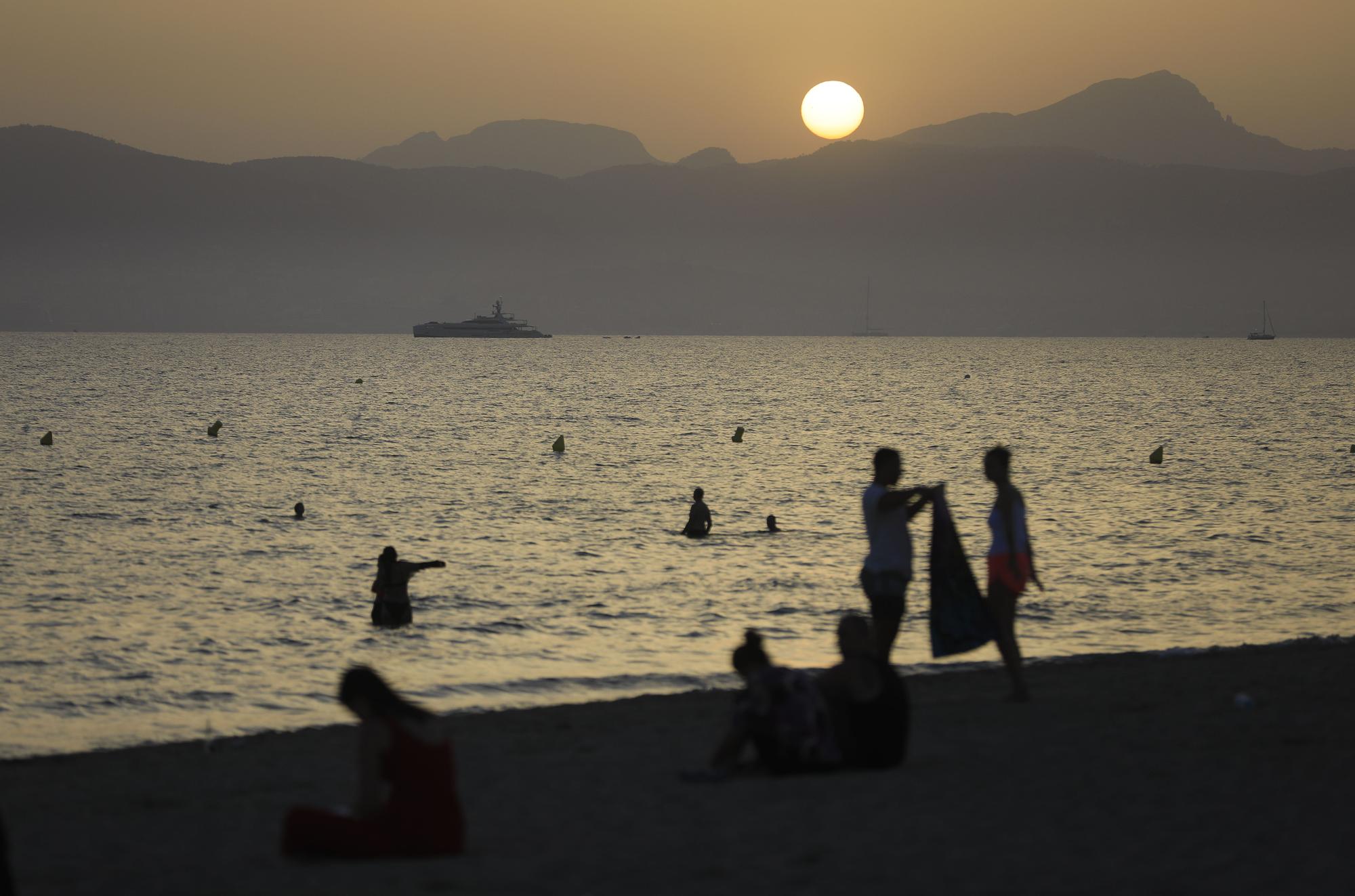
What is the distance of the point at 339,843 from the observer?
7363 mm

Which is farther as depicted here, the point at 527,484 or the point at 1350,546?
the point at 527,484

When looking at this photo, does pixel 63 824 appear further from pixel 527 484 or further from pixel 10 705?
pixel 527 484

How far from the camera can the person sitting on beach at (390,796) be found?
23.2 feet

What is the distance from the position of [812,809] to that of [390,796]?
254 cm

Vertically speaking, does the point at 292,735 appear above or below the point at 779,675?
below

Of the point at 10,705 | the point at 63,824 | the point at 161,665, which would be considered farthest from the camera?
the point at 161,665

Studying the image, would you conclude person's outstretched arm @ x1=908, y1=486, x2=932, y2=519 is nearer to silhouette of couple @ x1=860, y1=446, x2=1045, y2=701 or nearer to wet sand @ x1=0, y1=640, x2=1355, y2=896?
silhouette of couple @ x1=860, y1=446, x2=1045, y2=701

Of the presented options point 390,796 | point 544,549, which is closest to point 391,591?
point 544,549

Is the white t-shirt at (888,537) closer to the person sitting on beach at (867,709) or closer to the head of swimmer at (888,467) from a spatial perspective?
the head of swimmer at (888,467)

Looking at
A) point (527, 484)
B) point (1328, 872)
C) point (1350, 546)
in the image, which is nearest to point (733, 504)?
point (527, 484)

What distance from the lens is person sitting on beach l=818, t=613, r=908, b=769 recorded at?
8969mm

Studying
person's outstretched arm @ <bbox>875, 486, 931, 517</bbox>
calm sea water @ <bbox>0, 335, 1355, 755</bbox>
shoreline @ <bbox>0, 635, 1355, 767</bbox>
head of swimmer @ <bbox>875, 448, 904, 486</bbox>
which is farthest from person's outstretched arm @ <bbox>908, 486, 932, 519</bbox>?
Result: calm sea water @ <bbox>0, 335, 1355, 755</bbox>


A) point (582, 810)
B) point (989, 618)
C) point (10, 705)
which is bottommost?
point (10, 705)

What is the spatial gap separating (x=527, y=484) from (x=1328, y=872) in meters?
37.6
